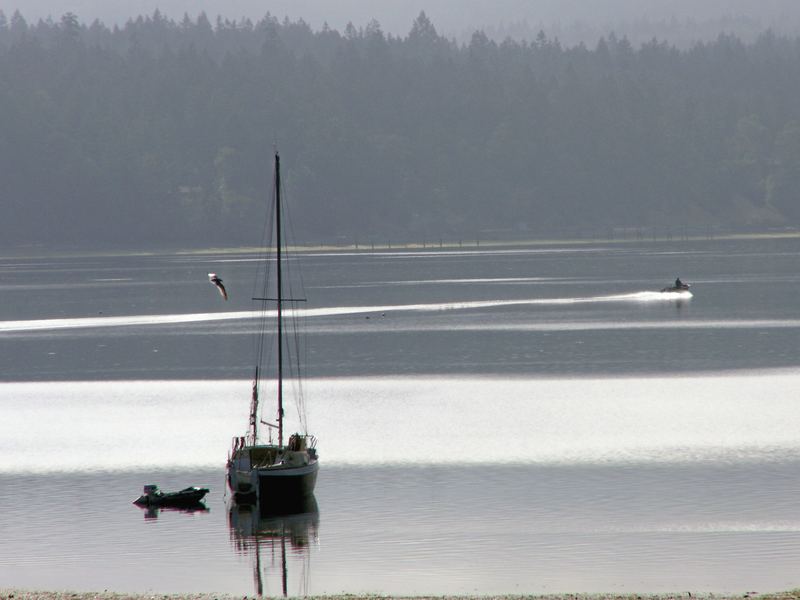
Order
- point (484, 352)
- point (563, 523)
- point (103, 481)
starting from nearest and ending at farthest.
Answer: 1. point (563, 523)
2. point (103, 481)
3. point (484, 352)

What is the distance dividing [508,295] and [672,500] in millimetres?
128495

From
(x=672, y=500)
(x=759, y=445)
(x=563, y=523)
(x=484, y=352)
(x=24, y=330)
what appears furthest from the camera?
(x=24, y=330)

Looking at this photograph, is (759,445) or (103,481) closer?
(103,481)

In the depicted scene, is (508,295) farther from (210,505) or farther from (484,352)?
(210,505)

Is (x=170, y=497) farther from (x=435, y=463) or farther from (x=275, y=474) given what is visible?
(x=435, y=463)

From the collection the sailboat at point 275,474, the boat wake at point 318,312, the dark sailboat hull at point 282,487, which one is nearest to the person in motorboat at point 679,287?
the boat wake at point 318,312

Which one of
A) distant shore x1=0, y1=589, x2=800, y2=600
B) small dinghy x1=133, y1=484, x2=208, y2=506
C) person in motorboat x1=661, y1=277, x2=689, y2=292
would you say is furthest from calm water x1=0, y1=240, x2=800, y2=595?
person in motorboat x1=661, y1=277, x2=689, y2=292

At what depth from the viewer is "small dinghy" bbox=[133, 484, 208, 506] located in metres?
50.7

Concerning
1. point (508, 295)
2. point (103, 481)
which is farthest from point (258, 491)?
point (508, 295)

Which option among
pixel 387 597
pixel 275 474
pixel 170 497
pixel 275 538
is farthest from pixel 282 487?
pixel 387 597

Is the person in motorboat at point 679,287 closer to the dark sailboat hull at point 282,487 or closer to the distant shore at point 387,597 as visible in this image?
the dark sailboat hull at point 282,487

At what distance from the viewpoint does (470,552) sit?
4300cm

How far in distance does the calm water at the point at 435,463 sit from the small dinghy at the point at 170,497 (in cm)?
67

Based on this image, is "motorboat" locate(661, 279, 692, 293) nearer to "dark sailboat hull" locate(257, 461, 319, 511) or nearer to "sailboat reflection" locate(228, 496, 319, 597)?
"dark sailboat hull" locate(257, 461, 319, 511)
